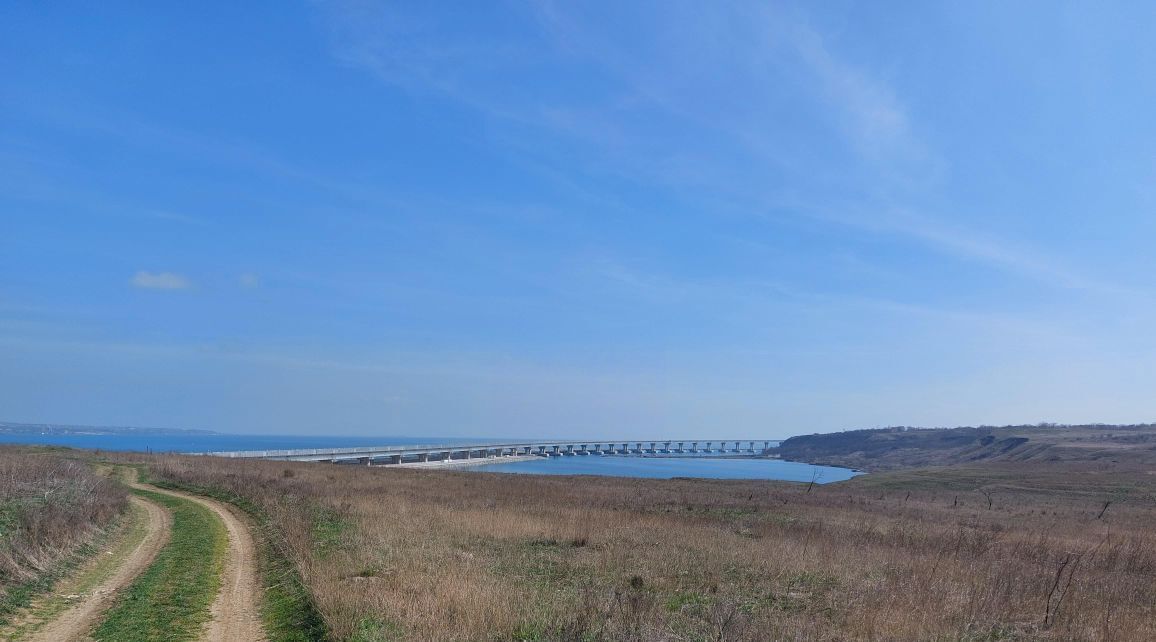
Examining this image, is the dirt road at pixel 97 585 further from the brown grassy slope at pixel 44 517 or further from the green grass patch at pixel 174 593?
the brown grassy slope at pixel 44 517

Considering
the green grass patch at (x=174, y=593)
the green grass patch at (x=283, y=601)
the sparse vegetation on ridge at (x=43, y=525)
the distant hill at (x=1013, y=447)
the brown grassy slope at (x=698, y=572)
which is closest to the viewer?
the brown grassy slope at (x=698, y=572)

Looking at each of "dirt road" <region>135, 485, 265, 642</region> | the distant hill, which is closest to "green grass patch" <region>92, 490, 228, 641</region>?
"dirt road" <region>135, 485, 265, 642</region>

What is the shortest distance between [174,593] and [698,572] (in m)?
9.76

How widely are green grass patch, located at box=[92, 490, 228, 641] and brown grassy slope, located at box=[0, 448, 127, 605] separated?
1.81 m

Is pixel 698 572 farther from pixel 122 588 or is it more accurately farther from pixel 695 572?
pixel 122 588

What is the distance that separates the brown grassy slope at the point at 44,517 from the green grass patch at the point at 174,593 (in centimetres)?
181

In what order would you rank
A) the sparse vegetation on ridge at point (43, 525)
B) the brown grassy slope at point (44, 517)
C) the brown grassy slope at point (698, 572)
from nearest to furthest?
the brown grassy slope at point (698, 572), the sparse vegetation on ridge at point (43, 525), the brown grassy slope at point (44, 517)

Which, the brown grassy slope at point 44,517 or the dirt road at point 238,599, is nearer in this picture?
the dirt road at point 238,599

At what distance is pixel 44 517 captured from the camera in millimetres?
17406

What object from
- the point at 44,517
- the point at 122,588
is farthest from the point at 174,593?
the point at 44,517

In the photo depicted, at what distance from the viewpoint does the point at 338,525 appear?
21375 millimetres

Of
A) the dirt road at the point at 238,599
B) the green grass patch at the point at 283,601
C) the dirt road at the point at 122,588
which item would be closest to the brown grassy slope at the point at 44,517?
the dirt road at the point at 122,588

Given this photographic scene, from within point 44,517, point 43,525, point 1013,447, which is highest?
point 44,517

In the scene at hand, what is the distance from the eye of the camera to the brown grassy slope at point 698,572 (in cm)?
1026
